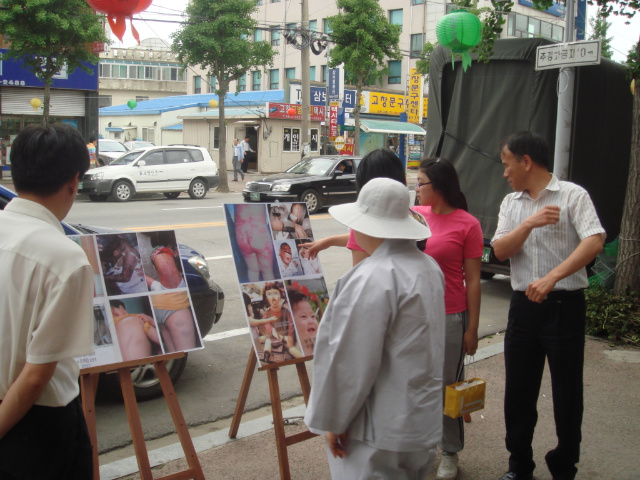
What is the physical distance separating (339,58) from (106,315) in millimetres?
28445

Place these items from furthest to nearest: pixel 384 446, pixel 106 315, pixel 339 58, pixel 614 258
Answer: pixel 339 58, pixel 614 258, pixel 106 315, pixel 384 446

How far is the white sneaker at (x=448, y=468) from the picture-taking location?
367cm

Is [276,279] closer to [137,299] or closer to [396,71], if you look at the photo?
[137,299]

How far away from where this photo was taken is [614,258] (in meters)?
7.49

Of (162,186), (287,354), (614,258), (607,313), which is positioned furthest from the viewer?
(162,186)

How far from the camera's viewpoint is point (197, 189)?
2038cm

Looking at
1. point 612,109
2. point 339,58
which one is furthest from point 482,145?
point 339,58

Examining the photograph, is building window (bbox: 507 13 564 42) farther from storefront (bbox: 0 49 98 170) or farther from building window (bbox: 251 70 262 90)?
storefront (bbox: 0 49 98 170)

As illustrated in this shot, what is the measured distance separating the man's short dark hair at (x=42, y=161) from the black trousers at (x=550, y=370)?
2.46 metres

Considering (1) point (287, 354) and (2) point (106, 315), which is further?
(1) point (287, 354)

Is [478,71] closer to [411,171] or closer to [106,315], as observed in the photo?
[106,315]

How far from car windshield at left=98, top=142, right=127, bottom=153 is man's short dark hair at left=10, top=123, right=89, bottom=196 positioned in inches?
1134

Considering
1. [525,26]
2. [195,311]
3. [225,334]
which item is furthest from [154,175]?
[525,26]

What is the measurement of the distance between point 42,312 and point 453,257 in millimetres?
2297
